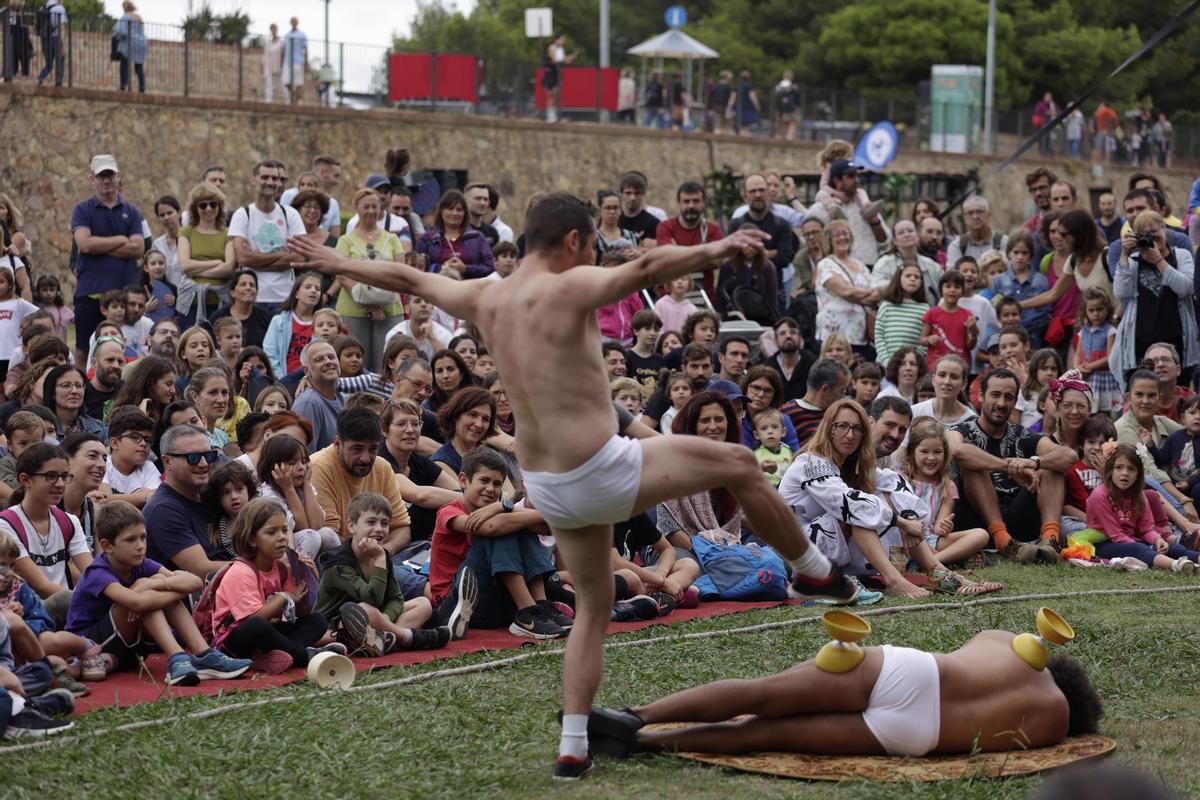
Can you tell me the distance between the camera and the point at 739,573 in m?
9.55

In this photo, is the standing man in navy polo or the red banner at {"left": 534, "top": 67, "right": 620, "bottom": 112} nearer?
the standing man in navy polo

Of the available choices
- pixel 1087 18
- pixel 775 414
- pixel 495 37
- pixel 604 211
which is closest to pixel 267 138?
pixel 604 211

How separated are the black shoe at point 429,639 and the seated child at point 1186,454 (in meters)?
6.02

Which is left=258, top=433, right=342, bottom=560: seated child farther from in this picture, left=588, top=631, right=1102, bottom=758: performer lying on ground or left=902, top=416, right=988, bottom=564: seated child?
left=902, top=416, right=988, bottom=564: seated child

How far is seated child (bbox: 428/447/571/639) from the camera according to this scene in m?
8.41

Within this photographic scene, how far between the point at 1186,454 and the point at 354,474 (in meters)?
6.18

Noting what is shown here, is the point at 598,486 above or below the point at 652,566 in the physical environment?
above

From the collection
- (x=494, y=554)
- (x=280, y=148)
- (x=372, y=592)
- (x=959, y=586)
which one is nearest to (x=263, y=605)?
(x=372, y=592)

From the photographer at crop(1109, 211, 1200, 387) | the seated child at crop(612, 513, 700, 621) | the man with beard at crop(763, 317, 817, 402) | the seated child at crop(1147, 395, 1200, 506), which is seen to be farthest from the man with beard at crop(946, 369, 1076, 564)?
the seated child at crop(612, 513, 700, 621)

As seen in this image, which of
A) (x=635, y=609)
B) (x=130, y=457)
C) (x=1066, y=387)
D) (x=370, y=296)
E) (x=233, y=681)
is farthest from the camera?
(x=370, y=296)

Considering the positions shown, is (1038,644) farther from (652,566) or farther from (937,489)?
(937,489)

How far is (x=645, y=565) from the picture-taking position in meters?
9.66

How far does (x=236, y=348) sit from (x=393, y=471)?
2.66m

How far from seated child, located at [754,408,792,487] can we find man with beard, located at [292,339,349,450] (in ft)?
9.36
